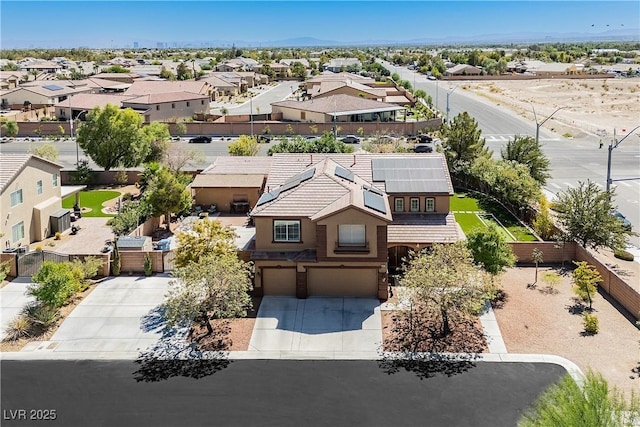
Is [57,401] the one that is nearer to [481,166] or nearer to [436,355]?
[436,355]

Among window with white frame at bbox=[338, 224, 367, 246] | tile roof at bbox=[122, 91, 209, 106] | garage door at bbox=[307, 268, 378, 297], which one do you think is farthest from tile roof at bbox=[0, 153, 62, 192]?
tile roof at bbox=[122, 91, 209, 106]

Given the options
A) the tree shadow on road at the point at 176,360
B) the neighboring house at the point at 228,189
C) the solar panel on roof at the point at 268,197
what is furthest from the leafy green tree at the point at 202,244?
the neighboring house at the point at 228,189

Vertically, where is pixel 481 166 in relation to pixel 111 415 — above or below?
above

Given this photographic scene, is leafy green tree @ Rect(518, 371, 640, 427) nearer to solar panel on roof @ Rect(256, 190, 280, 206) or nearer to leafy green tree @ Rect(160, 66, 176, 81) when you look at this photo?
solar panel on roof @ Rect(256, 190, 280, 206)

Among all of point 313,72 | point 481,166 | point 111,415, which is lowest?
point 111,415

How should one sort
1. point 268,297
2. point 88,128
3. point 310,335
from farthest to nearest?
point 88,128
point 268,297
point 310,335

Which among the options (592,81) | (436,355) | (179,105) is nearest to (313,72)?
(592,81)

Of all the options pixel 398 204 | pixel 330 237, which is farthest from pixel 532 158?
pixel 330 237
